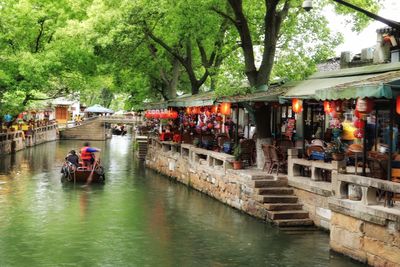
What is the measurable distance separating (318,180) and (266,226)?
1.95 meters

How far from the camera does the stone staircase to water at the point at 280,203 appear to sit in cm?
1492

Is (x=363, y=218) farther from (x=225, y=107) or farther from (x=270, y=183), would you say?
(x=225, y=107)

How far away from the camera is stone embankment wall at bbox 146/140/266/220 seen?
16.7 meters

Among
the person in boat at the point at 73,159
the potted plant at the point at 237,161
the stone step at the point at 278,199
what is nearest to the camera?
the stone step at the point at 278,199

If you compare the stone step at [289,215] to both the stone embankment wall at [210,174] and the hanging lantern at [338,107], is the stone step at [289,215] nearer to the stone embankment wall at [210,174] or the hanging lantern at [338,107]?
the stone embankment wall at [210,174]

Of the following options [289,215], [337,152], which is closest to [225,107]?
[289,215]

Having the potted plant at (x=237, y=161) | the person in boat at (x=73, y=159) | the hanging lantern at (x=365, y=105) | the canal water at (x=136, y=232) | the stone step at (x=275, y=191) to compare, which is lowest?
the canal water at (x=136, y=232)

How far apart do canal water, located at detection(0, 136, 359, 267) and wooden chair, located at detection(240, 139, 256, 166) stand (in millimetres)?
2030

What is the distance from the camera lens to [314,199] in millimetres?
14781

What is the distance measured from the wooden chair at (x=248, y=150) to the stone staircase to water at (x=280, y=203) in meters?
3.32

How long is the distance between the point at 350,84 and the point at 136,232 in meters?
6.80

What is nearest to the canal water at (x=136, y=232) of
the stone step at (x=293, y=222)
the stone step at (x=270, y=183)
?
the stone step at (x=293, y=222)

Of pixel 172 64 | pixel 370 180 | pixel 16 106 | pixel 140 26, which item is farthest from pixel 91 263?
pixel 172 64

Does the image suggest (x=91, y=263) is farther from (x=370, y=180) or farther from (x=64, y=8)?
(x=64, y=8)
